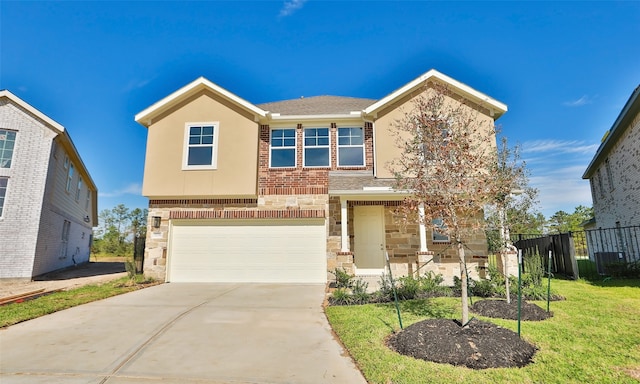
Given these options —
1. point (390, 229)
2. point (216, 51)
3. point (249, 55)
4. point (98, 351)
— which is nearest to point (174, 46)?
point (216, 51)

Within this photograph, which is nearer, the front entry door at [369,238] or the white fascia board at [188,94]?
the front entry door at [369,238]

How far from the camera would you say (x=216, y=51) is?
14.3m

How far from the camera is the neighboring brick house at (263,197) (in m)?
12.0

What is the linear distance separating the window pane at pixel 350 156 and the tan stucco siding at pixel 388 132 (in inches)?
30.1

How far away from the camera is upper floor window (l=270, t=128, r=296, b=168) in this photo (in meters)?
12.9

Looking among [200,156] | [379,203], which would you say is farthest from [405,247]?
[200,156]

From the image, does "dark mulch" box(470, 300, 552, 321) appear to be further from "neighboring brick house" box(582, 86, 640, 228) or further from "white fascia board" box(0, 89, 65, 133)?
"white fascia board" box(0, 89, 65, 133)

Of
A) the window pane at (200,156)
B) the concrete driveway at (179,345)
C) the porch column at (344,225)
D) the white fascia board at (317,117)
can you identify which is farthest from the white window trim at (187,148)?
the concrete driveway at (179,345)

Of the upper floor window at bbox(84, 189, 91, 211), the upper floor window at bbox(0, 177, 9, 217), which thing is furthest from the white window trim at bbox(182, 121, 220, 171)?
the upper floor window at bbox(84, 189, 91, 211)

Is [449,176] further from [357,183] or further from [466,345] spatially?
[357,183]

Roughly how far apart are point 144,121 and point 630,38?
720 inches

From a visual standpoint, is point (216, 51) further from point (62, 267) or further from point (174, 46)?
point (62, 267)

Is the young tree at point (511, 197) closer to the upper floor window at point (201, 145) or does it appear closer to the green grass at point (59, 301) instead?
the upper floor window at point (201, 145)

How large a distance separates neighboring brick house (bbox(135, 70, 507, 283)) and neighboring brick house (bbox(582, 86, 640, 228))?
533 centimetres
